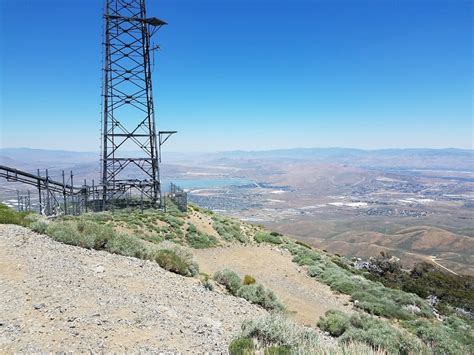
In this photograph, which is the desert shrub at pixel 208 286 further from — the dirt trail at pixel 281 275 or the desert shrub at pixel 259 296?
the dirt trail at pixel 281 275

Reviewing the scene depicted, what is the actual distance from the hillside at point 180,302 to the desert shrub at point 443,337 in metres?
0.05

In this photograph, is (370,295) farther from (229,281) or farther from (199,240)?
(199,240)

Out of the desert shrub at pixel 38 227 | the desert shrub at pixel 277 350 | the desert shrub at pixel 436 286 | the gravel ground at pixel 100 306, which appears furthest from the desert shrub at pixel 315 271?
the desert shrub at pixel 277 350

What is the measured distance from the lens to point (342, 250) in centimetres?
7900

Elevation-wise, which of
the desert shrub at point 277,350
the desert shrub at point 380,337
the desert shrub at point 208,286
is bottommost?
the desert shrub at point 380,337

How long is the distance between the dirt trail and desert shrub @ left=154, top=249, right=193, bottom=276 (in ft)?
10.7

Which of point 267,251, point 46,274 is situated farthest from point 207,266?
point 46,274

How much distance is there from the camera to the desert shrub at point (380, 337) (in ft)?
26.3

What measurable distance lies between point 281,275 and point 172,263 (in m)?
6.95

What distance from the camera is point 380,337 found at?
28.9 ft

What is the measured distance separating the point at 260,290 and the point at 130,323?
17.2 ft

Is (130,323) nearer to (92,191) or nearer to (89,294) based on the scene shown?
(89,294)

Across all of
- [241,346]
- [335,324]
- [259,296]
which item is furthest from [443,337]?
[241,346]

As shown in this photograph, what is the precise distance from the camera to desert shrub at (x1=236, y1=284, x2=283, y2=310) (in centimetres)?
1047
